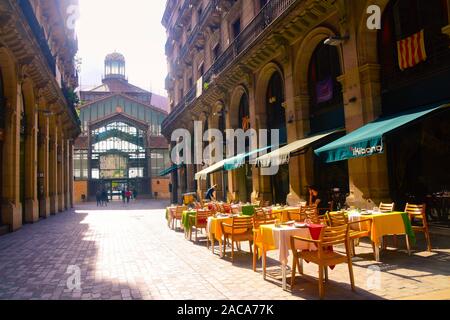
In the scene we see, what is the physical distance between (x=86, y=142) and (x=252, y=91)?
31.7m

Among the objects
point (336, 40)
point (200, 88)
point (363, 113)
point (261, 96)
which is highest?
point (200, 88)

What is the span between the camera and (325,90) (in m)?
12.8

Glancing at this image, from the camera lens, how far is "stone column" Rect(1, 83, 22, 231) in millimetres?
13740

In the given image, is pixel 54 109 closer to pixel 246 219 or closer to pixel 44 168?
pixel 44 168

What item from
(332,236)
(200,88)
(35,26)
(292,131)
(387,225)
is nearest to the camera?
(332,236)

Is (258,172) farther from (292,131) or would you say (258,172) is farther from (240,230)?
(240,230)

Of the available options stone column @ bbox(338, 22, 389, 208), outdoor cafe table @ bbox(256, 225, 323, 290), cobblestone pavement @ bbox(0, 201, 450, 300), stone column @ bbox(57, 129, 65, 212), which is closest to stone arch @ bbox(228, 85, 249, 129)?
stone column @ bbox(338, 22, 389, 208)

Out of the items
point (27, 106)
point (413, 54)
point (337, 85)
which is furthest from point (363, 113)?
point (27, 106)

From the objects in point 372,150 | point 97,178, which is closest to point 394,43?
point 372,150

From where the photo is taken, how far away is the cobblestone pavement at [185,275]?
524 centimetres

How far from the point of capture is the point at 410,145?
9.60 metres

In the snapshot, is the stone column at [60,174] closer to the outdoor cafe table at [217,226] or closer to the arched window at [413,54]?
the outdoor cafe table at [217,226]

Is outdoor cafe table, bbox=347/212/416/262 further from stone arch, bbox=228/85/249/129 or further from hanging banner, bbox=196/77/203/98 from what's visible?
hanging banner, bbox=196/77/203/98

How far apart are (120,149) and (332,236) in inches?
1658
